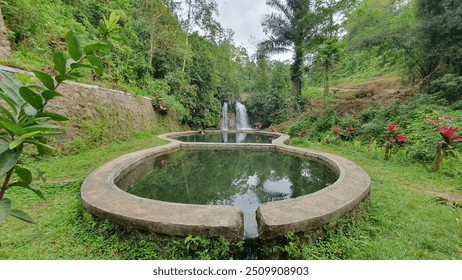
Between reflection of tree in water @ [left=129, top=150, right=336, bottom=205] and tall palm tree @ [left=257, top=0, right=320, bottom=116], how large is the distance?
28.1ft

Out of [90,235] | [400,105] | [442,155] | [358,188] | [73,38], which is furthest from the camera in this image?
[400,105]

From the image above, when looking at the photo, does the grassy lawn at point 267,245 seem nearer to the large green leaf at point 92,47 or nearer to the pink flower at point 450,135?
the large green leaf at point 92,47

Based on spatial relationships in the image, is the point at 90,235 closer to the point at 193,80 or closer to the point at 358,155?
the point at 358,155

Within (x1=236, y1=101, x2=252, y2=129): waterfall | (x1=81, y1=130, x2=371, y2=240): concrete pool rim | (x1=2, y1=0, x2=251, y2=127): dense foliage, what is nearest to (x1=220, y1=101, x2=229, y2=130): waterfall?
(x1=236, y1=101, x2=252, y2=129): waterfall

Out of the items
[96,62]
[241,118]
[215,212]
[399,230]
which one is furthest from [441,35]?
[241,118]

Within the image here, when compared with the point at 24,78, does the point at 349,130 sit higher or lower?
lower

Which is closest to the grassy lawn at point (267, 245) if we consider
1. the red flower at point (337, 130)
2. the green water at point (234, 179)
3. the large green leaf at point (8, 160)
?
the green water at point (234, 179)

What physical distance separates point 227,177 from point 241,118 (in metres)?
16.2

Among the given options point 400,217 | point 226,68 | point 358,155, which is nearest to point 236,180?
point 400,217

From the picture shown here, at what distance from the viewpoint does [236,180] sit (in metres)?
4.16

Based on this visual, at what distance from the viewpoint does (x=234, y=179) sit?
4.22m

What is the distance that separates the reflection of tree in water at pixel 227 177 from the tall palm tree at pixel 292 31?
858 centimetres

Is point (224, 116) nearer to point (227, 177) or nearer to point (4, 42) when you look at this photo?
point (4, 42)

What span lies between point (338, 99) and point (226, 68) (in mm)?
8719
